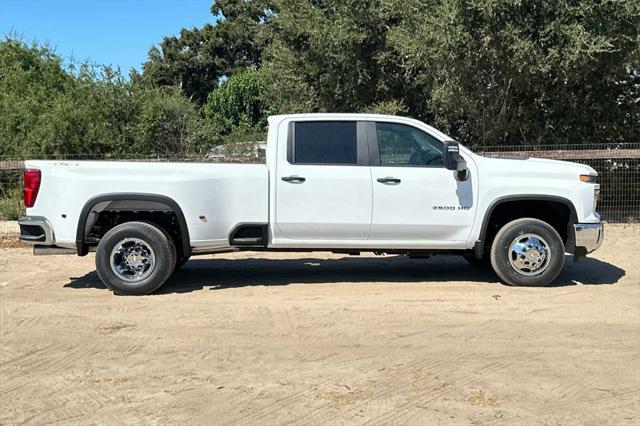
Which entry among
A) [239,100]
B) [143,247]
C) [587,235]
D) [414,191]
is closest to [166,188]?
[143,247]

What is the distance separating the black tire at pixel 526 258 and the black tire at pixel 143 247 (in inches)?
154

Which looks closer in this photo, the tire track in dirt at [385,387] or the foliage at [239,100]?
the tire track in dirt at [385,387]

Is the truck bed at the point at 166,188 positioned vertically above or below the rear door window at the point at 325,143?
below

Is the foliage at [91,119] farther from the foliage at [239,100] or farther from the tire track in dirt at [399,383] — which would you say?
the foliage at [239,100]

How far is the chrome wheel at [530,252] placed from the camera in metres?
7.74

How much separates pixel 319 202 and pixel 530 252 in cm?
261

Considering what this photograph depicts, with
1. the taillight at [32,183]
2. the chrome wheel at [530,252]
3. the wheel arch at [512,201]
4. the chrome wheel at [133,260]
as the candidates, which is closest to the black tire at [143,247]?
the chrome wheel at [133,260]

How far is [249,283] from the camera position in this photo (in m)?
8.26

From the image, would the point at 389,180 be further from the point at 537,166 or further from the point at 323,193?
the point at 537,166

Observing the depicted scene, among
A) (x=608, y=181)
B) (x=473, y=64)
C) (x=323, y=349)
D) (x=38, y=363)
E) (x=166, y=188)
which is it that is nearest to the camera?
(x=38, y=363)

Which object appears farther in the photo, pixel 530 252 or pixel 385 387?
pixel 530 252

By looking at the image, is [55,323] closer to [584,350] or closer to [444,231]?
[444,231]

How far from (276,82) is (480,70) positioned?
6599 mm

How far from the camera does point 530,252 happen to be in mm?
7762
